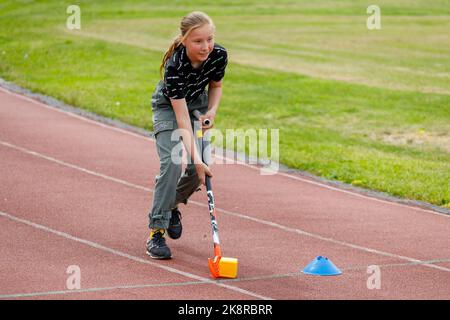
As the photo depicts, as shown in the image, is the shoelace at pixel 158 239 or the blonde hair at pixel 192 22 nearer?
the blonde hair at pixel 192 22

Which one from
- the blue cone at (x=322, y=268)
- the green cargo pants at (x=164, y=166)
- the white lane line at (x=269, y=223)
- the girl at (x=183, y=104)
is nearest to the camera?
the girl at (x=183, y=104)

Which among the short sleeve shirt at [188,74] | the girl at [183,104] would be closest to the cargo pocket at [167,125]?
the girl at [183,104]

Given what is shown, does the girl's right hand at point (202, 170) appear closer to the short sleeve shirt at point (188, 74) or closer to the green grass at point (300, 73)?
the short sleeve shirt at point (188, 74)

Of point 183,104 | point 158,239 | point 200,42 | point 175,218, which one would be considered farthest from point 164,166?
point 200,42

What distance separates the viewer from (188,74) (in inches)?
333

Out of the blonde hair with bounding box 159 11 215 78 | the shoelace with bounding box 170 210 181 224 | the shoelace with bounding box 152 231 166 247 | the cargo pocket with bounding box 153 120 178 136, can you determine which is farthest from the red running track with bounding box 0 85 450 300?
the blonde hair with bounding box 159 11 215 78

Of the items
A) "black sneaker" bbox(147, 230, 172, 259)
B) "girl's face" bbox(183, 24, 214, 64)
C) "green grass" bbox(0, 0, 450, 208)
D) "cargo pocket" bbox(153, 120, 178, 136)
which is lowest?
"green grass" bbox(0, 0, 450, 208)

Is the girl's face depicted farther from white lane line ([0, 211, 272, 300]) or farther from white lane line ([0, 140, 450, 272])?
white lane line ([0, 140, 450, 272])

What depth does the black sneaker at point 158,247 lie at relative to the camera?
8.63 m

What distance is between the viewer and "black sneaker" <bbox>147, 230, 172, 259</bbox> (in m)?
8.63

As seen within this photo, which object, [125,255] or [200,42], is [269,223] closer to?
[125,255]

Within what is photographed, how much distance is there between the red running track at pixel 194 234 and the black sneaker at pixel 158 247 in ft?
0.24

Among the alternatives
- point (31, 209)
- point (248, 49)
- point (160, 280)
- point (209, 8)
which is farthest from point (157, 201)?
point (209, 8)

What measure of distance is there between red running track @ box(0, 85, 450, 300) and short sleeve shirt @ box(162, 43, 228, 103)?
144cm
